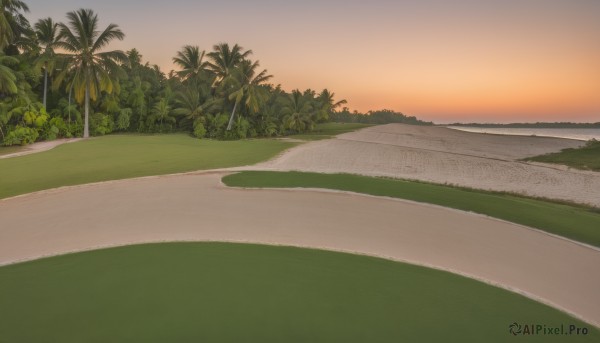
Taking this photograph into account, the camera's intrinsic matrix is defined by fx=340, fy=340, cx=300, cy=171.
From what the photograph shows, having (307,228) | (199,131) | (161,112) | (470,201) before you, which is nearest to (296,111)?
(199,131)

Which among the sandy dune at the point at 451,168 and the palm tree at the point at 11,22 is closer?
the sandy dune at the point at 451,168

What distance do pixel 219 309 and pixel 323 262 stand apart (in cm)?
248

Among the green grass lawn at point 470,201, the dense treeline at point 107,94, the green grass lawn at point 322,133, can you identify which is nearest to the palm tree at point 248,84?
the dense treeline at point 107,94

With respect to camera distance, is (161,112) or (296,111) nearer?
(161,112)

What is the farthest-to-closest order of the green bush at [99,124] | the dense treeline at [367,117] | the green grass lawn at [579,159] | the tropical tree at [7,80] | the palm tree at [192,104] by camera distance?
1. the dense treeline at [367,117]
2. the palm tree at [192,104]
3. the green bush at [99,124]
4. the tropical tree at [7,80]
5. the green grass lawn at [579,159]

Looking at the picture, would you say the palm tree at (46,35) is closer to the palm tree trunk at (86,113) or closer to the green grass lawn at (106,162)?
Result: the palm tree trunk at (86,113)

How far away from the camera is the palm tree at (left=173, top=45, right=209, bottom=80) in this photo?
145ft

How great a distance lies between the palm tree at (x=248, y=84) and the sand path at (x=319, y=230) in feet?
91.1

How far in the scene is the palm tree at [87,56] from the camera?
1175 inches

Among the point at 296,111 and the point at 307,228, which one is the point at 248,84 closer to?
the point at 296,111

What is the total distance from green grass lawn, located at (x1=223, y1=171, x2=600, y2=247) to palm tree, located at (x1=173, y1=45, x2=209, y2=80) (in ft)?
111

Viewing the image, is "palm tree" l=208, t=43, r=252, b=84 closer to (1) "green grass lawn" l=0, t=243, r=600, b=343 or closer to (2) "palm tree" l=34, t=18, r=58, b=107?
(2) "palm tree" l=34, t=18, r=58, b=107

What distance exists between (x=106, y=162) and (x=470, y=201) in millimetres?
17276

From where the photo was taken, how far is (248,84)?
38.7m
